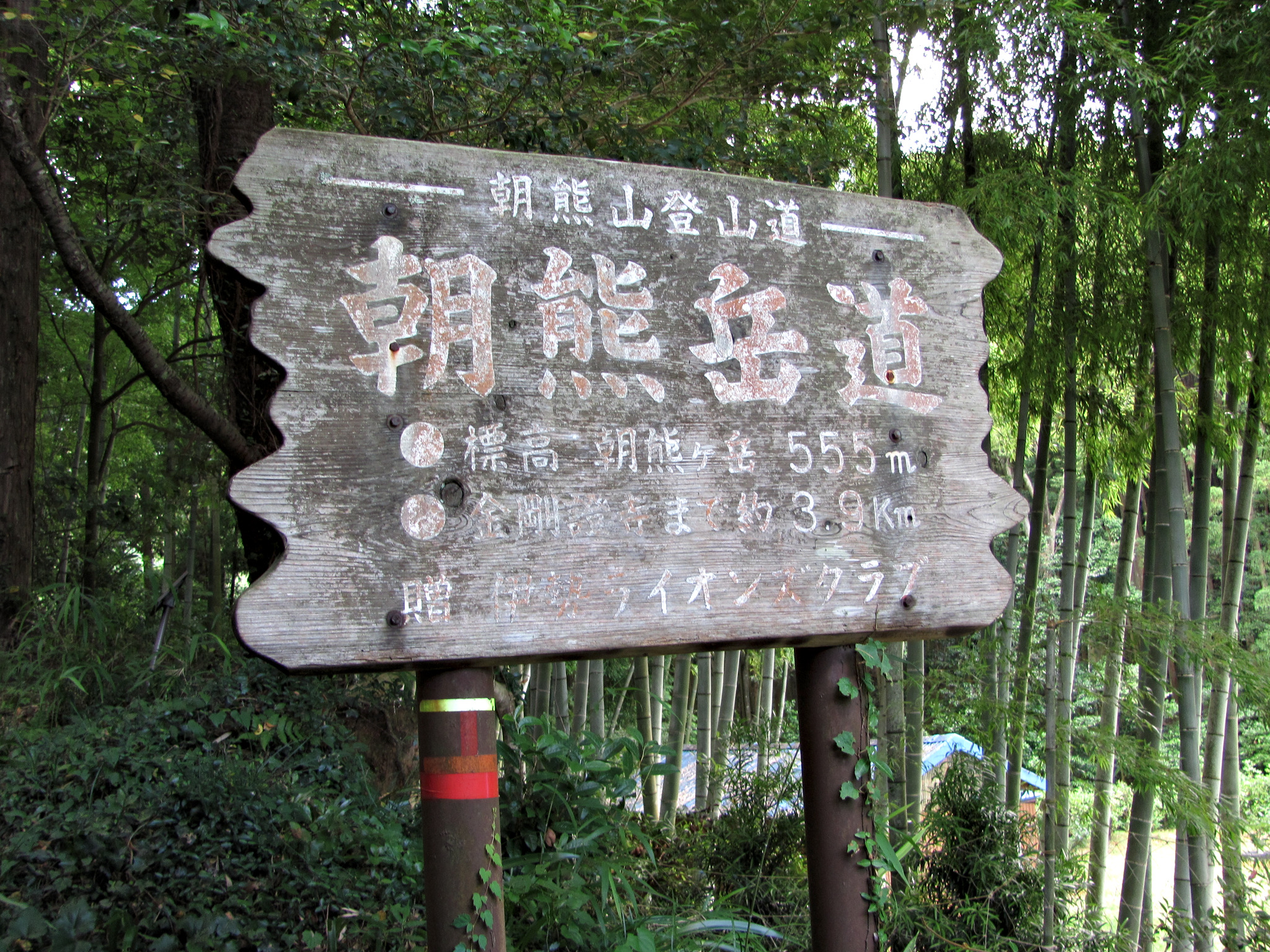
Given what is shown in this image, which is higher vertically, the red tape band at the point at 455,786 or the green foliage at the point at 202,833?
the red tape band at the point at 455,786

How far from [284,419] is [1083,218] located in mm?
3084

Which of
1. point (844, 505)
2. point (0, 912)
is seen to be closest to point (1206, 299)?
point (844, 505)

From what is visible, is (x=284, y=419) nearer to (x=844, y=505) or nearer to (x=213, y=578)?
(x=844, y=505)

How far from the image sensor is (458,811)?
5.86ft

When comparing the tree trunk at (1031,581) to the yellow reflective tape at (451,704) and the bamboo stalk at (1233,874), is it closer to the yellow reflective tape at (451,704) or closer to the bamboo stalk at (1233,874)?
the bamboo stalk at (1233,874)

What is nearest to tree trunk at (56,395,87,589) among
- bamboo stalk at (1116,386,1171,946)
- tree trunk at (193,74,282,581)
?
tree trunk at (193,74,282,581)

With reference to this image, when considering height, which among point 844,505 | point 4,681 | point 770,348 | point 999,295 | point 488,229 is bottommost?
point 4,681

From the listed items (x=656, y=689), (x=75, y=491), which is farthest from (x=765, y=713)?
(x=75, y=491)

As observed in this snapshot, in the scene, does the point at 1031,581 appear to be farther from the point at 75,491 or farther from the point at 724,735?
the point at 75,491

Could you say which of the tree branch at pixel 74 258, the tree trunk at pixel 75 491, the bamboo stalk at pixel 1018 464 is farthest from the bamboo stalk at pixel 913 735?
the tree trunk at pixel 75 491

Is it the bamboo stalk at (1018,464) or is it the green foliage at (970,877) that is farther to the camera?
the bamboo stalk at (1018,464)

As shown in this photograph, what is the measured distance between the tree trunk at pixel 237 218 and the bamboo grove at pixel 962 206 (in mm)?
18

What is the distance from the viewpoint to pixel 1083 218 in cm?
333

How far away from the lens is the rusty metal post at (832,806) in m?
2.09
